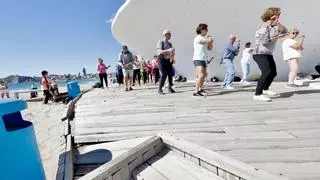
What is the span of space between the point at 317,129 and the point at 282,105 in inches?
61.4

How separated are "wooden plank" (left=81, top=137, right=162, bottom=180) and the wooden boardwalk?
43 cm

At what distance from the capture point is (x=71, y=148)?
2955 mm

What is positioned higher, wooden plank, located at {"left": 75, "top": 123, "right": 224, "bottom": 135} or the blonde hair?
the blonde hair

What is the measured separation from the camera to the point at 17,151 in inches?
82.8

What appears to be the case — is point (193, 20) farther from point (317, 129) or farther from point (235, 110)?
point (317, 129)

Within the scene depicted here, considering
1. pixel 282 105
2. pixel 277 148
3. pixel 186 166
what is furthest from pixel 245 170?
pixel 282 105

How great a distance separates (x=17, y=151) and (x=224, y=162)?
1547 mm

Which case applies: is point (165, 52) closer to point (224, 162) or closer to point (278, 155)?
point (278, 155)

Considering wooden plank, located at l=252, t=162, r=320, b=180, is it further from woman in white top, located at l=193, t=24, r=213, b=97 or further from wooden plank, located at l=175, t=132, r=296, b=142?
woman in white top, located at l=193, t=24, r=213, b=97

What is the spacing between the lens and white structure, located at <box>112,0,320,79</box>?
8477 mm

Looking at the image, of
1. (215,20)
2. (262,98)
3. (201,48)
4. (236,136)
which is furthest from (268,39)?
(215,20)

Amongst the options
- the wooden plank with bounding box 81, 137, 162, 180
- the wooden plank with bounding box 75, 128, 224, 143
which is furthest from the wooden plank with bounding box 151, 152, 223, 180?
the wooden plank with bounding box 75, 128, 224, 143

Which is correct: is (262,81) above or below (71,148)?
above

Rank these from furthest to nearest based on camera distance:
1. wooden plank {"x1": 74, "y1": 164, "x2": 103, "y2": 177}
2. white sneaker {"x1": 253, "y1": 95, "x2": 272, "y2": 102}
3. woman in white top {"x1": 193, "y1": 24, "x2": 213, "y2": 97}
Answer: woman in white top {"x1": 193, "y1": 24, "x2": 213, "y2": 97} < white sneaker {"x1": 253, "y1": 95, "x2": 272, "y2": 102} < wooden plank {"x1": 74, "y1": 164, "x2": 103, "y2": 177}
